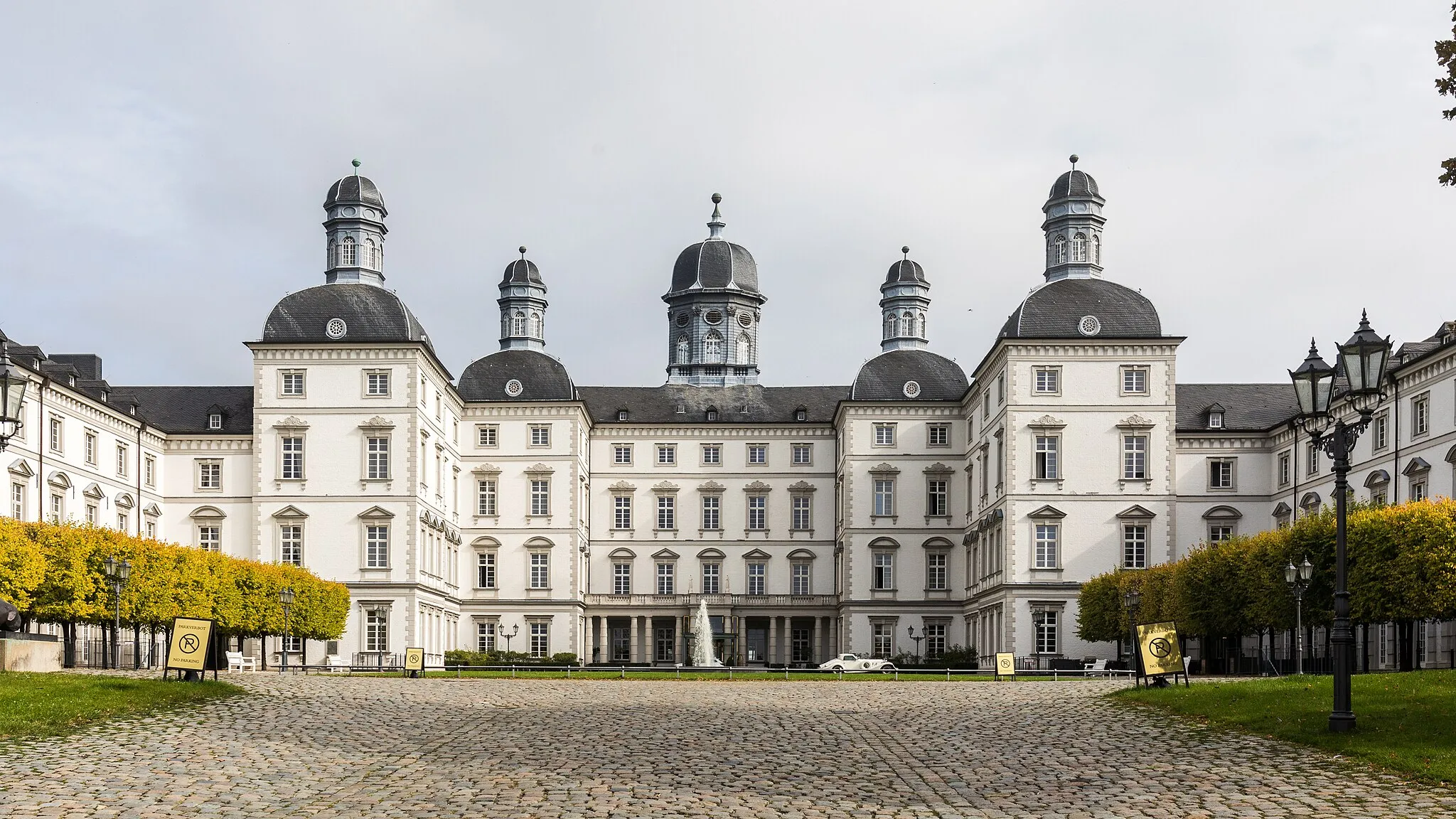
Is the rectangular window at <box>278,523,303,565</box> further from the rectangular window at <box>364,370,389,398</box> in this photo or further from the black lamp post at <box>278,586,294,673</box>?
the black lamp post at <box>278,586,294,673</box>

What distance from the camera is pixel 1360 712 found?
915 inches

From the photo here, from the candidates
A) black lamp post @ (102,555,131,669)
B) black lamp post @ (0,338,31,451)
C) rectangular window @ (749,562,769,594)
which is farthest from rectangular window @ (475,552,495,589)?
black lamp post @ (0,338,31,451)

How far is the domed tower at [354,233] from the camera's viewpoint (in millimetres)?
74688

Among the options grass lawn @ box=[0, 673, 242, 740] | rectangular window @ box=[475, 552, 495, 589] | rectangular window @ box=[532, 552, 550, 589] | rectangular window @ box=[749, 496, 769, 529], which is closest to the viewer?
grass lawn @ box=[0, 673, 242, 740]

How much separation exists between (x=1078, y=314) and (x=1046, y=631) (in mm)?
13149

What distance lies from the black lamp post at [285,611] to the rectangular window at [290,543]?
9.06 metres

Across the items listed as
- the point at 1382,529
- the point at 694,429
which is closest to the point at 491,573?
the point at 694,429

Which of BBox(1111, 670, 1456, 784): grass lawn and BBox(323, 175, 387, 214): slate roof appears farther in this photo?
BBox(323, 175, 387, 214): slate roof

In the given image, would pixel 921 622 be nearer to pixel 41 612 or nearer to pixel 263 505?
pixel 263 505

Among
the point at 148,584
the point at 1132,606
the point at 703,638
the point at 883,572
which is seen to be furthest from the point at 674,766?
the point at 703,638

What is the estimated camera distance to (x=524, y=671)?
62062 millimetres

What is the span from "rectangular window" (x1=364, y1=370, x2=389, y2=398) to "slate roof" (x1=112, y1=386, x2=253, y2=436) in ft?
26.9

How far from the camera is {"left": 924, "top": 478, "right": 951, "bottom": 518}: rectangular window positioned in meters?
82.7

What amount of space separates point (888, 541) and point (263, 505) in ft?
99.7
